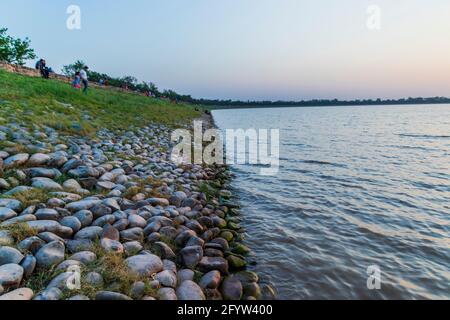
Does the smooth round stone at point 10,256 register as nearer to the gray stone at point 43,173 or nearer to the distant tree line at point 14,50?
the gray stone at point 43,173

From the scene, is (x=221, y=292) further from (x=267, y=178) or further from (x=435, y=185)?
(x=435, y=185)

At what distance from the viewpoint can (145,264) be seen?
362 centimetres

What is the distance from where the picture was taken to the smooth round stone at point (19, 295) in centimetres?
255

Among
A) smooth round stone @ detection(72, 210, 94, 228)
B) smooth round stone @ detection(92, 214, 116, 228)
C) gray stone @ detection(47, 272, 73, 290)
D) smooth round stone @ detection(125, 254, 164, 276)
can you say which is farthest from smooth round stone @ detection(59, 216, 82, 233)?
gray stone @ detection(47, 272, 73, 290)

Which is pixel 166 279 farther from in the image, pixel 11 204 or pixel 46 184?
pixel 46 184

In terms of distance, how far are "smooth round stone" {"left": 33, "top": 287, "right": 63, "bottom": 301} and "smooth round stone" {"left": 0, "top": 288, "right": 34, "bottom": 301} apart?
8 centimetres

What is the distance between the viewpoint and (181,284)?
12.0 ft

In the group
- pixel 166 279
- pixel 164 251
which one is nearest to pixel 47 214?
pixel 164 251

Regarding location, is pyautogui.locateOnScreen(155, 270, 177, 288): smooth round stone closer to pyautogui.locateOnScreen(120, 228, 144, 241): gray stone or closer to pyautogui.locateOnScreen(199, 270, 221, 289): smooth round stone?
pyautogui.locateOnScreen(199, 270, 221, 289): smooth round stone

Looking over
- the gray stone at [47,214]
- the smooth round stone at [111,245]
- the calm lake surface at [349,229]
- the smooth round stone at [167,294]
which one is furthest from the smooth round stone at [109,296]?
the calm lake surface at [349,229]

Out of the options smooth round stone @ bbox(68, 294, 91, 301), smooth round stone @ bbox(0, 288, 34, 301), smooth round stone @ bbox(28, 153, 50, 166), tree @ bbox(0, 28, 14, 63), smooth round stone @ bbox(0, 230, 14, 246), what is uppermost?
tree @ bbox(0, 28, 14, 63)

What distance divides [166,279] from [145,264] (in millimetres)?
342

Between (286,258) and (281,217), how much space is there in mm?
2015

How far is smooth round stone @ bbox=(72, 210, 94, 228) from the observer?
4.20 m
